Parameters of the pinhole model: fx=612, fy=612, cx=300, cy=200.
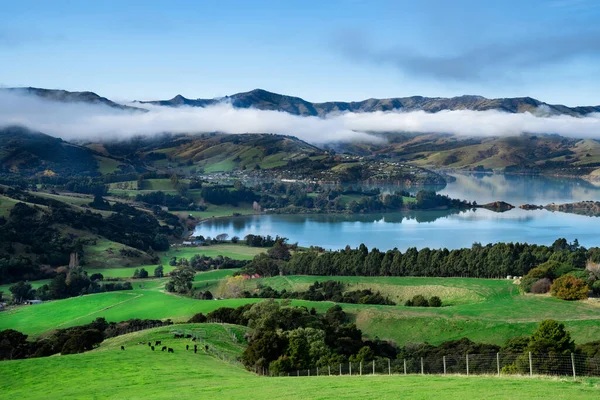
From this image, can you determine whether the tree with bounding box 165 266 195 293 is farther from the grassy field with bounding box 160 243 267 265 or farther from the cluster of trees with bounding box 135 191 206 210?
the cluster of trees with bounding box 135 191 206 210

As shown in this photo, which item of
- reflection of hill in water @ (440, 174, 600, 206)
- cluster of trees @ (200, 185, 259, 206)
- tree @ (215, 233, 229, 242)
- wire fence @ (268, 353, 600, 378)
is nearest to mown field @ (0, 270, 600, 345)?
wire fence @ (268, 353, 600, 378)

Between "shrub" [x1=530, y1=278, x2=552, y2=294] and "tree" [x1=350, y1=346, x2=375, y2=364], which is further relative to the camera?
"shrub" [x1=530, y1=278, x2=552, y2=294]

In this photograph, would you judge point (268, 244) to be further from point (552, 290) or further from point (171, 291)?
point (552, 290)

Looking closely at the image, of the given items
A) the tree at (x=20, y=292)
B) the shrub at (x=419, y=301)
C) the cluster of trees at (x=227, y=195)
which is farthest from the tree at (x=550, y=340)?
the cluster of trees at (x=227, y=195)

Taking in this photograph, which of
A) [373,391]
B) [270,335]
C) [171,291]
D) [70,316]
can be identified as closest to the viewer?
[373,391]

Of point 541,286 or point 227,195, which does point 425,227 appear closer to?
point 227,195

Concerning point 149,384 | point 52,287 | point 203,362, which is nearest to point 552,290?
point 203,362

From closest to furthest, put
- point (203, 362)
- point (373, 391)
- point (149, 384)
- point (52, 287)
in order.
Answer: point (373, 391), point (149, 384), point (203, 362), point (52, 287)
